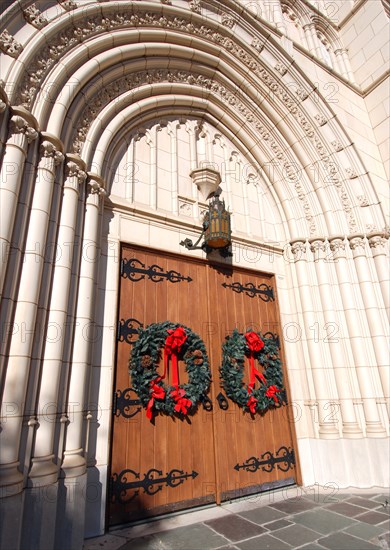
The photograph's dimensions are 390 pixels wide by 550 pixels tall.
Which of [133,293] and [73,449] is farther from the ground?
[133,293]

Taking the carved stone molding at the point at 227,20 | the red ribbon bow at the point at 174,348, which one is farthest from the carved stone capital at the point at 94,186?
the carved stone molding at the point at 227,20

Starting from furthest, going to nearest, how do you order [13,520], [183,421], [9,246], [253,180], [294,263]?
[253,180] → [294,263] → [183,421] → [9,246] → [13,520]

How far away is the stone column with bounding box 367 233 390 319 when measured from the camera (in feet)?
15.1

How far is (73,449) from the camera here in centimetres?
258

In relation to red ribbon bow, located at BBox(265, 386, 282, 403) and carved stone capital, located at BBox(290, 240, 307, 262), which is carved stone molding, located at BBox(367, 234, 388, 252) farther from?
red ribbon bow, located at BBox(265, 386, 282, 403)

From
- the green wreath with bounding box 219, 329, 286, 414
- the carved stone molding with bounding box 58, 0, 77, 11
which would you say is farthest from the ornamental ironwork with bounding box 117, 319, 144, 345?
the carved stone molding with bounding box 58, 0, 77, 11

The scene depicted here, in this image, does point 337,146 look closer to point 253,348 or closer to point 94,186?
point 253,348

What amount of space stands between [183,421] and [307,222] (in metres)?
3.51

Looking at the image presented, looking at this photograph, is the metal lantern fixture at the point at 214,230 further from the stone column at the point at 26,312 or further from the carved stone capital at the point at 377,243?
the carved stone capital at the point at 377,243

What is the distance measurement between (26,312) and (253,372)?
108 inches

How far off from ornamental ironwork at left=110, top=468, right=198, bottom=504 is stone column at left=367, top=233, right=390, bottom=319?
3.53 meters

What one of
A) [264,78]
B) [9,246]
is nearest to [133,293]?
[9,246]

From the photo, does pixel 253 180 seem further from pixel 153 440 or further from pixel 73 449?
pixel 73 449

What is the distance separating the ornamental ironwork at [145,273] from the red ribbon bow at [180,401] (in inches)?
49.6
